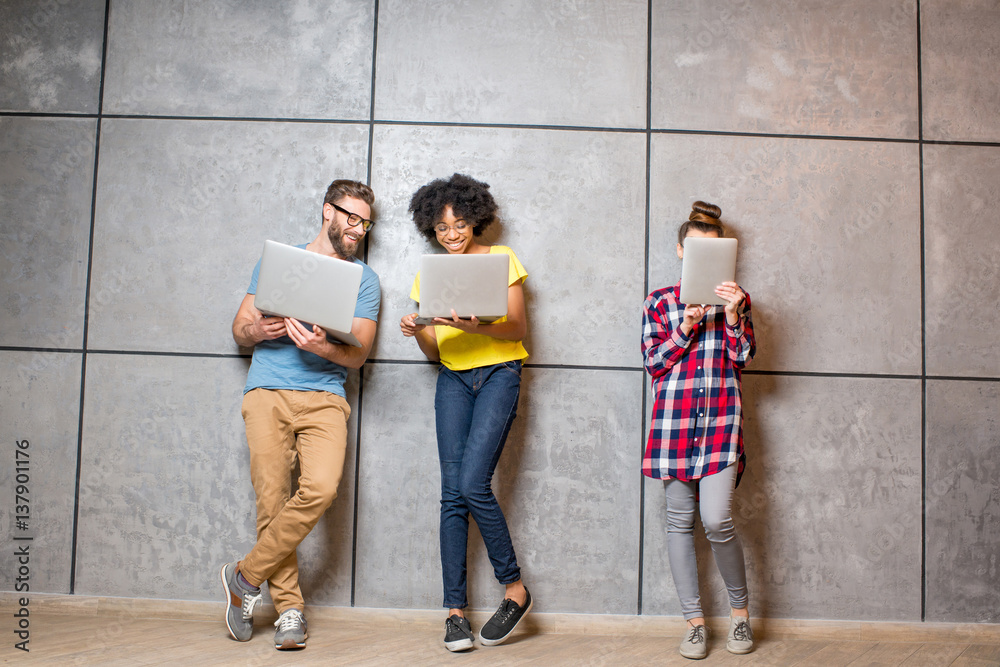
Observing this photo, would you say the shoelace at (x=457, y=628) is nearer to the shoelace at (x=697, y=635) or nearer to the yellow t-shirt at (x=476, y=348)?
the shoelace at (x=697, y=635)

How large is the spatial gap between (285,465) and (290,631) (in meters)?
0.59

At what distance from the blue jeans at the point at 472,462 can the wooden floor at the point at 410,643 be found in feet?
0.98

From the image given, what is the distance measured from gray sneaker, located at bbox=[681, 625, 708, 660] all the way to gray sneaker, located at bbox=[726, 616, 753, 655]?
102 mm

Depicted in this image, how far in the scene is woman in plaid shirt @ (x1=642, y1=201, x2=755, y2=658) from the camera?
7.72 feet

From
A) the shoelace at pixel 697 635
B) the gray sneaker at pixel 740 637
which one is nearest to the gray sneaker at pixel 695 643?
the shoelace at pixel 697 635

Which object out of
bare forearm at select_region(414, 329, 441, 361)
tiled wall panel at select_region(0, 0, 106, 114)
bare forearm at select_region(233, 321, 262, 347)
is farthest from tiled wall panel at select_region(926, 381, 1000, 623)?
tiled wall panel at select_region(0, 0, 106, 114)

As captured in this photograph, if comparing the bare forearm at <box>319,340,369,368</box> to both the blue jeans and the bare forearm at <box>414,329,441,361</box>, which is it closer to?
the bare forearm at <box>414,329,441,361</box>

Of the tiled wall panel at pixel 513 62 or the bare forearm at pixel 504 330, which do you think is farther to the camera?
the tiled wall panel at pixel 513 62

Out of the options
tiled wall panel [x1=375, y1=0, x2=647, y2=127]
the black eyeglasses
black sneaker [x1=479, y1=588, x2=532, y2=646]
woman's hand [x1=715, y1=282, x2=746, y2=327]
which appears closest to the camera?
woman's hand [x1=715, y1=282, x2=746, y2=327]

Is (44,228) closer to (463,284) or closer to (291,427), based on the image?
(291,427)

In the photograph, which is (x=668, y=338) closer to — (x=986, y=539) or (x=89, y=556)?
(x=986, y=539)

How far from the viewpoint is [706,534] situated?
7.89ft

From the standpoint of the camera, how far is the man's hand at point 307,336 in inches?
88.7

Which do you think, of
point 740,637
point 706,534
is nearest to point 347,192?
point 706,534
